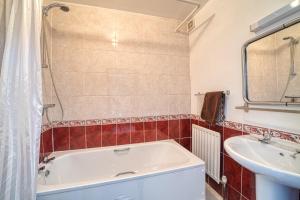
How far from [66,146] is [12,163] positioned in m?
1.06

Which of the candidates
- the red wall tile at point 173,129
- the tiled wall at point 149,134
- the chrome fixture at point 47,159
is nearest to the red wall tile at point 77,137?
the tiled wall at point 149,134

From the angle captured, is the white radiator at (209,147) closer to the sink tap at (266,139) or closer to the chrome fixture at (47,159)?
the sink tap at (266,139)

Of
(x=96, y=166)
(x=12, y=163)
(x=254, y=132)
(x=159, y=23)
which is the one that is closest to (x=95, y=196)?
(x=12, y=163)

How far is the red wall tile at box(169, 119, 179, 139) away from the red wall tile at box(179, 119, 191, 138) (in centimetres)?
6

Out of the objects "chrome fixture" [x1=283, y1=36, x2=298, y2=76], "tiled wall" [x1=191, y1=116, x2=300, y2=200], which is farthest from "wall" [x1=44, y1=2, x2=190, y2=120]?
"chrome fixture" [x1=283, y1=36, x2=298, y2=76]

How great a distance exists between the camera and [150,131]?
6.93ft

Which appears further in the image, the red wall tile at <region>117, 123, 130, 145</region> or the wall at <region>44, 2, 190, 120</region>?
the red wall tile at <region>117, 123, 130, 145</region>

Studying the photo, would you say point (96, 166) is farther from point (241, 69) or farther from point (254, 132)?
point (241, 69)

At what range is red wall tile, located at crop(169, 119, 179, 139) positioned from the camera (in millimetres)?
2193

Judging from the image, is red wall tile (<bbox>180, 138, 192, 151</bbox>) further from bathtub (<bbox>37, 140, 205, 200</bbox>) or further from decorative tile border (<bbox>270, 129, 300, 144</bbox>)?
decorative tile border (<bbox>270, 129, 300, 144</bbox>)

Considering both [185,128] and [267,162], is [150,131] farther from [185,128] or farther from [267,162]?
[267,162]

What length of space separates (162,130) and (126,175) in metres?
1.00

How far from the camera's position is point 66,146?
1836 millimetres

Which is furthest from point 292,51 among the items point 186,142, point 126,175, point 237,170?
point 186,142
